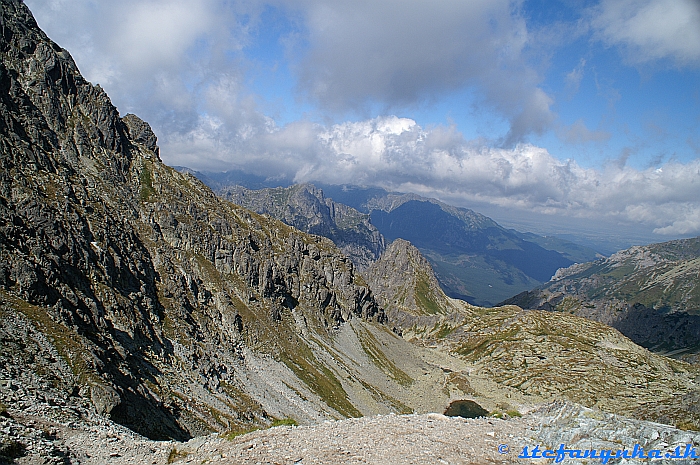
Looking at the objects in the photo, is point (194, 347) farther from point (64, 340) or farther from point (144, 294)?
point (64, 340)

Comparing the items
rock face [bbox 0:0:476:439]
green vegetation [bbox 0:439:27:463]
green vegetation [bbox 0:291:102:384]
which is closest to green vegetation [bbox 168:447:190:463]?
green vegetation [bbox 0:439:27:463]

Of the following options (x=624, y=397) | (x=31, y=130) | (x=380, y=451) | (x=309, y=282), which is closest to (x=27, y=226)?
(x=31, y=130)

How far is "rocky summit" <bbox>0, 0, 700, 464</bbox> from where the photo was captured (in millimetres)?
25312

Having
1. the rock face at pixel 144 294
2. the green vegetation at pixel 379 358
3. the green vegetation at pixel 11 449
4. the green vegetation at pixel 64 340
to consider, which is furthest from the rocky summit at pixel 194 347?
the green vegetation at pixel 379 358

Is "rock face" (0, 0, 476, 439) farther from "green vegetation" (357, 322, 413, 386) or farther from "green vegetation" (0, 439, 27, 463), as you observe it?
"green vegetation" (0, 439, 27, 463)

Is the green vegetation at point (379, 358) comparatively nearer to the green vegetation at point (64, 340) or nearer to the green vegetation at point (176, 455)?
the green vegetation at point (64, 340)

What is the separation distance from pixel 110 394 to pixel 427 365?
144m

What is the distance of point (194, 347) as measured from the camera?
84.4 m

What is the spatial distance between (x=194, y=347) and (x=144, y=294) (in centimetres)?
1712

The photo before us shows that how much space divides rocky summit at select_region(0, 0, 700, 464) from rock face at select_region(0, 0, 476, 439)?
1.55 ft

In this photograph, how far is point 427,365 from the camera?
16588cm

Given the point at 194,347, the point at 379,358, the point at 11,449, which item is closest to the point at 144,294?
the point at 194,347

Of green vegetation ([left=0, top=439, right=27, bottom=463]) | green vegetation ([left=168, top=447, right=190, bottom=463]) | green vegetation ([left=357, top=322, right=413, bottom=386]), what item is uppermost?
green vegetation ([left=0, top=439, right=27, bottom=463])

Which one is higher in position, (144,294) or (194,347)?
(144,294)
